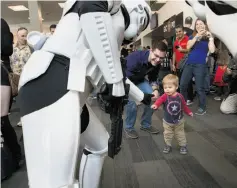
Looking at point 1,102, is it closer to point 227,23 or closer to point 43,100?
point 43,100

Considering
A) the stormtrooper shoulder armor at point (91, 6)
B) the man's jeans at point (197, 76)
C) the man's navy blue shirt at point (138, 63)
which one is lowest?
the man's jeans at point (197, 76)

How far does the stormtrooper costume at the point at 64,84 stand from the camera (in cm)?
95

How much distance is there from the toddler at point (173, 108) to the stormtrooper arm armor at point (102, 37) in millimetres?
1374

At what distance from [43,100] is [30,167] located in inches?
10.2

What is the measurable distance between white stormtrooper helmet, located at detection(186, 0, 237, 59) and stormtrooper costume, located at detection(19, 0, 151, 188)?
1.24 feet

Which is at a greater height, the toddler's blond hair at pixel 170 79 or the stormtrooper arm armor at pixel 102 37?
the stormtrooper arm armor at pixel 102 37

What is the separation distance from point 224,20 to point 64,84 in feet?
2.09

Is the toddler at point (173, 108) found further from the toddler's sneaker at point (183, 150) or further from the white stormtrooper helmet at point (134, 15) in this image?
the white stormtrooper helmet at point (134, 15)

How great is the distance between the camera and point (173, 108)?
240 cm

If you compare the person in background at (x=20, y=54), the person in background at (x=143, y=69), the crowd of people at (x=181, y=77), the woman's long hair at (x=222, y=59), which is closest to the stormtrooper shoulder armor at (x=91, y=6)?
the crowd of people at (x=181, y=77)

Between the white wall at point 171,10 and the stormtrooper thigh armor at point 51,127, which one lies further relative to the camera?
the white wall at point 171,10

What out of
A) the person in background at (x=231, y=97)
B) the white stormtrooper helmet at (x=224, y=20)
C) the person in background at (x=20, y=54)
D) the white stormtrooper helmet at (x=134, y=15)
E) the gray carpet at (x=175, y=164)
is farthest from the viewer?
the person in background at (x=231, y=97)

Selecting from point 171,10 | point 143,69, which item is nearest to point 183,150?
point 143,69

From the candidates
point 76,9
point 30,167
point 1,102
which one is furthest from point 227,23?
point 1,102
